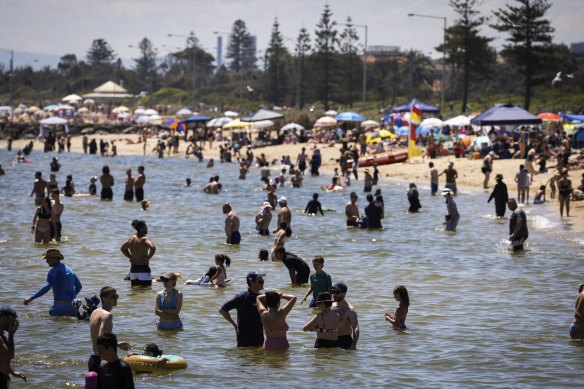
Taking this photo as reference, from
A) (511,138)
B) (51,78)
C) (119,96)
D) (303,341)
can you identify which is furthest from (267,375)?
(51,78)

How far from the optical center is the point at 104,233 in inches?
1179

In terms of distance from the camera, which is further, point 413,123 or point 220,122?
point 220,122

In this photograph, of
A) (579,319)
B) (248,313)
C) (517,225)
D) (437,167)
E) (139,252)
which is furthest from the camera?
(437,167)

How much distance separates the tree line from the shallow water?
34909 mm

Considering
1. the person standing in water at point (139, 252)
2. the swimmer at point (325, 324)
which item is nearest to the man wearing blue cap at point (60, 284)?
the person standing in water at point (139, 252)

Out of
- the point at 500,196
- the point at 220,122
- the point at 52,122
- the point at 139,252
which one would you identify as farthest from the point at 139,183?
the point at 52,122

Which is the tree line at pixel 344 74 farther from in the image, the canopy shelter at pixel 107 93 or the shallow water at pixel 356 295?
the shallow water at pixel 356 295

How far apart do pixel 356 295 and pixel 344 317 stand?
648cm

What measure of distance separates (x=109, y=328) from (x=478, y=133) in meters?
47.8

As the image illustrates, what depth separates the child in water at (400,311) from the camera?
1454 cm

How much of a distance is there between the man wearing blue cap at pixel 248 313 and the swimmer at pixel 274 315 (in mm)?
135

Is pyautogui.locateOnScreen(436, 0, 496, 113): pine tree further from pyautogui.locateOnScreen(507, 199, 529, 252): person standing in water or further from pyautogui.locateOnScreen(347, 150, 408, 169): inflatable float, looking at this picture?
pyautogui.locateOnScreen(507, 199, 529, 252): person standing in water

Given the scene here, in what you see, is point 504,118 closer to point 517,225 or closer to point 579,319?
point 517,225

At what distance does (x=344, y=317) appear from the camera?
522 inches
